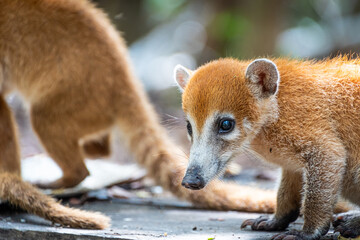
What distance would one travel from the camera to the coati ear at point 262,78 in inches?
165

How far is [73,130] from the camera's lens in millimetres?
6070

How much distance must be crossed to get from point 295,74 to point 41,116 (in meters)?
3.15

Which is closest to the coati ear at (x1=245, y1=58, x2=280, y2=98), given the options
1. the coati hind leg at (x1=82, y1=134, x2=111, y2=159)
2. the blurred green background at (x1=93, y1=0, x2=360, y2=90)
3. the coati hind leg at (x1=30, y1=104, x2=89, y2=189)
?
the coati hind leg at (x1=30, y1=104, x2=89, y2=189)

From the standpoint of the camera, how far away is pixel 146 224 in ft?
15.7

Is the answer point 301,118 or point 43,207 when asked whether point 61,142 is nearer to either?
point 43,207

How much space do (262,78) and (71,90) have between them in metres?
2.67

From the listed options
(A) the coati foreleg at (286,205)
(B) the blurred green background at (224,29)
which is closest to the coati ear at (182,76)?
(A) the coati foreleg at (286,205)

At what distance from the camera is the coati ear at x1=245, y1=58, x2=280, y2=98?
4.20 meters

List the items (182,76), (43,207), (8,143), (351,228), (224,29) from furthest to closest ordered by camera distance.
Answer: (224,29) → (8,143) → (182,76) → (43,207) → (351,228)

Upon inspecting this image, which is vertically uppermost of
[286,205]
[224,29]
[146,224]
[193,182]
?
[224,29]

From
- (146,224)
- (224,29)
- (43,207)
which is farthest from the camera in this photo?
(224,29)

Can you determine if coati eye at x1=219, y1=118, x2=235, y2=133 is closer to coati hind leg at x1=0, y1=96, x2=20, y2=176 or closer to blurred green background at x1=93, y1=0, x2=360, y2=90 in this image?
coati hind leg at x1=0, y1=96, x2=20, y2=176

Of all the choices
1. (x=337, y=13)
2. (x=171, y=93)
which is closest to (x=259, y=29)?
(x=337, y=13)

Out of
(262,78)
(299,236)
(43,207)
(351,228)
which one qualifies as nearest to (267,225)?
(299,236)
